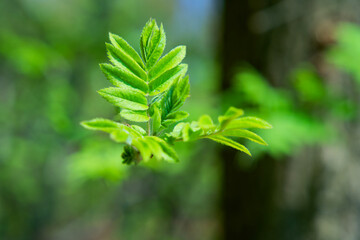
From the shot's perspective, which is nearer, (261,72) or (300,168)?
(300,168)

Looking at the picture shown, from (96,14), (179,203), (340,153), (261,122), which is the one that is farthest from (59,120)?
(96,14)

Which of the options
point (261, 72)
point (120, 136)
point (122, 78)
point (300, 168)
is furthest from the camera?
point (261, 72)

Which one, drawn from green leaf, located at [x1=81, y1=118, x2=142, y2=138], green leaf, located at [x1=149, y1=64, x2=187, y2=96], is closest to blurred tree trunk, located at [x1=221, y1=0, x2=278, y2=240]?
green leaf, located at [x1=149, y1=64, x2=187, y2=96]

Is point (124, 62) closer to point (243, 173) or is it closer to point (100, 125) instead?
point (100, 125)

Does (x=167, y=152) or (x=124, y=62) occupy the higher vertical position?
(x=124, y=62)

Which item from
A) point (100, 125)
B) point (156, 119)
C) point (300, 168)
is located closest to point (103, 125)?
point (100, 125)

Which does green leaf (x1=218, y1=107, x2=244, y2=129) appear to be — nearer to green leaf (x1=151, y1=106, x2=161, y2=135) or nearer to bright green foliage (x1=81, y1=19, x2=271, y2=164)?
bright green foliage (x1=81, y1=19, x2=271, y2=164)
